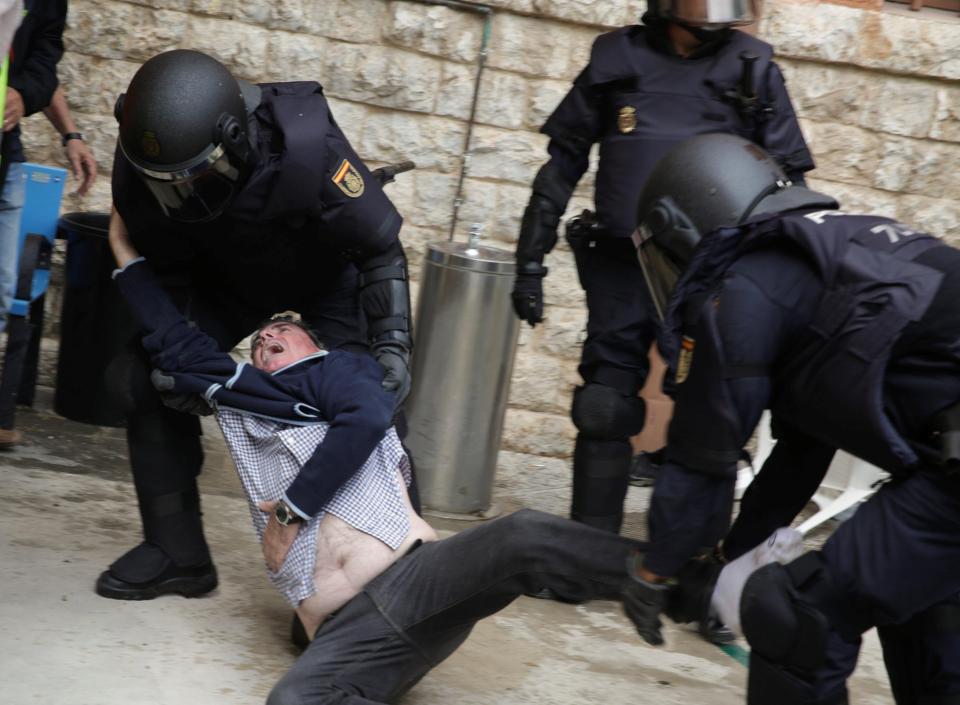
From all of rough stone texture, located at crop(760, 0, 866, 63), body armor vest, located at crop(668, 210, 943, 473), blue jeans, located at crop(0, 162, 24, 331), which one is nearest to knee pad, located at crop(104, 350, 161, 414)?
blue jeans, located at crop(0, 162, 24, 331)

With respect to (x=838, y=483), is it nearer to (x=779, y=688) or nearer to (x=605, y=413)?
(x=605, y=413)

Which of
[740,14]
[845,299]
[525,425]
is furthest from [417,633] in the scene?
[525,425]

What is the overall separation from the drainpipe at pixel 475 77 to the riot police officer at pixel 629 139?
1.60 meters

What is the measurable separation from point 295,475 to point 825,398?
4.33ft

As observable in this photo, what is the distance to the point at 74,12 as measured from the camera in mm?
5801

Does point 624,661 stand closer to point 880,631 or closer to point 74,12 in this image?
point 880,631

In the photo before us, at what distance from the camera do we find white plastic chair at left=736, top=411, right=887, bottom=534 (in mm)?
5289

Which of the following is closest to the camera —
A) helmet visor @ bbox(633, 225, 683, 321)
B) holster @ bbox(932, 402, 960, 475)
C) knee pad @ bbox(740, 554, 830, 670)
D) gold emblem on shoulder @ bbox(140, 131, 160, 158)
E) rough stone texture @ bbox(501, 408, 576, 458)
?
holster @ bbox(932, 402, 960, 475)

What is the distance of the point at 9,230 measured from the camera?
4.37 metres

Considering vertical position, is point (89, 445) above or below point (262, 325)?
below

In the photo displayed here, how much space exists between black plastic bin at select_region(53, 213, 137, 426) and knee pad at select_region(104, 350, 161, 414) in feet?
5.62

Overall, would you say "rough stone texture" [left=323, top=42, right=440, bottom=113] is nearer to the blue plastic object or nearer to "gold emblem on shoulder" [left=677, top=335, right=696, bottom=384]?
the blue plastic object

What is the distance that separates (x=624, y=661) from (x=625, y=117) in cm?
172

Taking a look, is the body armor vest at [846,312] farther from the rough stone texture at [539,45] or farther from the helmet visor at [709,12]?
the rough stone texture at [539,45]
